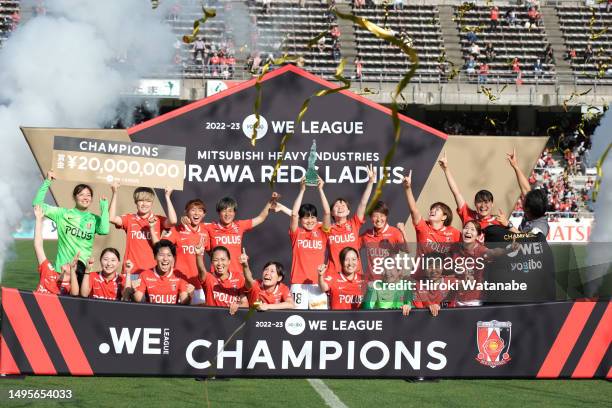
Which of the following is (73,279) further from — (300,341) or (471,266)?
(471,266)

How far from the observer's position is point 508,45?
99.8ft

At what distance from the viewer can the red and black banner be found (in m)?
6.73

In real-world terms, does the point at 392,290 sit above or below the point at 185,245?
below

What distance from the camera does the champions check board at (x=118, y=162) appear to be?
884 cm

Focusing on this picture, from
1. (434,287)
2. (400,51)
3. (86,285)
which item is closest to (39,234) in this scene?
(86,285)

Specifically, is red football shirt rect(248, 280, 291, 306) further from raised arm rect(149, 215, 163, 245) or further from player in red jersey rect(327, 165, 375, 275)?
raised arm rect(149, 215, 163, 245)

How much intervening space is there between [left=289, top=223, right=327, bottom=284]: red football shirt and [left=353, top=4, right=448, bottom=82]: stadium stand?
1941cm

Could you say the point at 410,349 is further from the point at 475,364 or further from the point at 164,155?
the point at 164,155

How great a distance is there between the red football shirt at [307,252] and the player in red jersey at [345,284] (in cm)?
100

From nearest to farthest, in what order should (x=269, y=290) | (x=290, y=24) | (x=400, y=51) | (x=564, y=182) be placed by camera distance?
(x=269, y=290) → (x=290, y=24) → (x=564, y=182) → (x=400, y=51)

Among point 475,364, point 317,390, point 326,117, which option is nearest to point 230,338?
point 317,390

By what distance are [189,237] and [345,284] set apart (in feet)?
6.53

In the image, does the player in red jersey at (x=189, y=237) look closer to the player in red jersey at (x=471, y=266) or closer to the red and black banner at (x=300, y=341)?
the red and black banner at (x=300, y=341)

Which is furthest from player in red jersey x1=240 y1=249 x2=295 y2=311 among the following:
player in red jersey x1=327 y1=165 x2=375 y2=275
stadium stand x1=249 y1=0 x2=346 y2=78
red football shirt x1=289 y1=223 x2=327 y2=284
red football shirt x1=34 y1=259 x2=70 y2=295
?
stadium stand x1=249 y1=0 x2=346 y2=78
